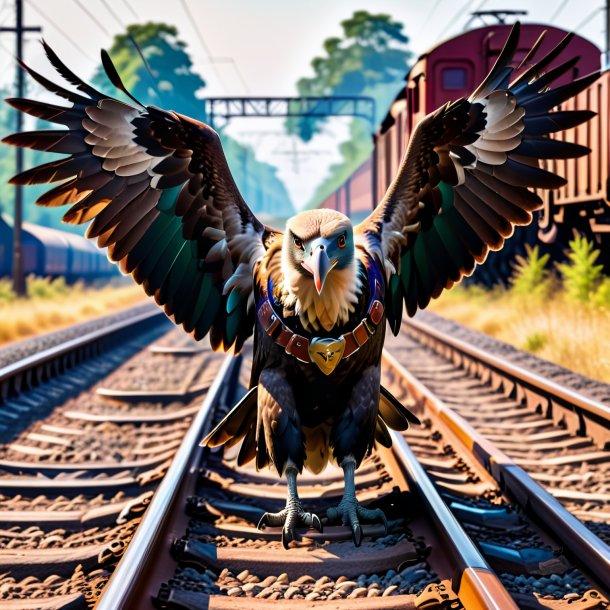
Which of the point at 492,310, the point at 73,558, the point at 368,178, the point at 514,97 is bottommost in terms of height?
the point at 73,558

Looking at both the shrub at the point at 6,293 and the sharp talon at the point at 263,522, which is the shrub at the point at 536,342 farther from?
the shrub at the point at 6,293

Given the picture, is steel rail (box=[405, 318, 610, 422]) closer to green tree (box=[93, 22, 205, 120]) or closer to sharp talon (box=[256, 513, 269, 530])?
sharp talon (box=[256, 513, 269, 530])

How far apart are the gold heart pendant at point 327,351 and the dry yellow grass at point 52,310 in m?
11.6

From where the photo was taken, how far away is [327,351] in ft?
11.8

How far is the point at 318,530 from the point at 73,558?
1.02m

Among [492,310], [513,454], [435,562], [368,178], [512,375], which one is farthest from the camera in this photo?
[368,178]

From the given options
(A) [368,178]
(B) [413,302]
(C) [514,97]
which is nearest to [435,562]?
(B) [413,302]

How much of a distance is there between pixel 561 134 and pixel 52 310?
1124 centimetres

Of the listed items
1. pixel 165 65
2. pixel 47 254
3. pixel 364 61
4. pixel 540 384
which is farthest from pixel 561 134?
pixel 364 61

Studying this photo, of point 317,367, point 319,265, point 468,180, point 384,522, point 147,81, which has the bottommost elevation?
point 384,522

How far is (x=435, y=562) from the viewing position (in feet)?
11.9

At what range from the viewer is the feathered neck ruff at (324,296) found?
352 cm

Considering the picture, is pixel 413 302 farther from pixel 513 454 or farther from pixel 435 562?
pixel 513 454

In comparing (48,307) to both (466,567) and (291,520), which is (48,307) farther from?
(466,567)
